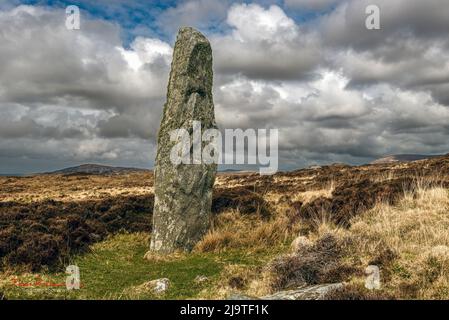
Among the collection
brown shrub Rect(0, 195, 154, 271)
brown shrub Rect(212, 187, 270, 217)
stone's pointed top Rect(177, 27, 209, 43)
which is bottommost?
brown shrub Rect(0, 195, 154, 271)

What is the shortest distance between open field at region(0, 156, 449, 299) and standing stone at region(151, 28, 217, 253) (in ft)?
1.91

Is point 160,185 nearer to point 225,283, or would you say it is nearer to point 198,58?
point 198,58

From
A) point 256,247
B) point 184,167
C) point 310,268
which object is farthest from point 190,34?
point 310,268

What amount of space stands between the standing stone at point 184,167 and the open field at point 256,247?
22.9 inches

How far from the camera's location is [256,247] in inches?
488

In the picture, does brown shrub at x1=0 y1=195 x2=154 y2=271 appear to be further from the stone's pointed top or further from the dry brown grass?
the dry brown grass

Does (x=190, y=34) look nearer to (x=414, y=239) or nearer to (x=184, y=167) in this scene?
(x=184, y=167)

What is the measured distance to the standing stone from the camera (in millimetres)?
13172

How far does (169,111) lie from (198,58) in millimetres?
1943

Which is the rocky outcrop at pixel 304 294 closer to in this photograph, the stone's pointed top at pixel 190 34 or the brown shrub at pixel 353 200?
the brown shrub at pixel 353 200

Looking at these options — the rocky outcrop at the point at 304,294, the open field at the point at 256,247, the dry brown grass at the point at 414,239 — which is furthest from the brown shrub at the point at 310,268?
the rocky outcrop at the point at 304,294

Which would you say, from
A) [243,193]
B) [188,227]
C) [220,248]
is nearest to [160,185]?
→ [188,227]

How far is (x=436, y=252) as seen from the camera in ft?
27.3

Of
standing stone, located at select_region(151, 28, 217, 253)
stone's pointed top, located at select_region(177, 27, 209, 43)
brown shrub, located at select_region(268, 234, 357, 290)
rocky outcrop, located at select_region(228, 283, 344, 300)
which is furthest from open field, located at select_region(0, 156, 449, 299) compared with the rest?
stone's pointed top, located at select_region(177, 27, 209, 43)
